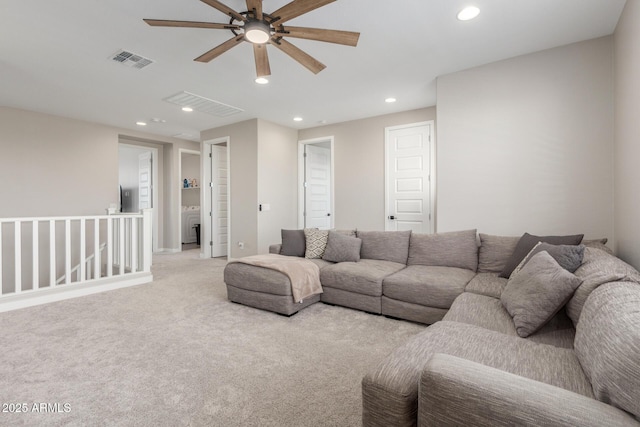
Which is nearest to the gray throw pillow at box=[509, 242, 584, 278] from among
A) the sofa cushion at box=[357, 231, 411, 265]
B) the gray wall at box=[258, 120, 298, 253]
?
the sofa cushion at box=[357, 231, 411, 265]

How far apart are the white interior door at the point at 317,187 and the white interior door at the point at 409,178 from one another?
157 cm

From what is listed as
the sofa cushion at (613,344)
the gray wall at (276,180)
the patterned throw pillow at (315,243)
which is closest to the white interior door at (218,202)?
the gray wall at (276,180)

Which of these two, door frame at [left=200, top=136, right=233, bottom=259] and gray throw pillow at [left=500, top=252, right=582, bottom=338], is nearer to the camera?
gray throw pillow at [left=500, top=252, right=582, bottom=338]

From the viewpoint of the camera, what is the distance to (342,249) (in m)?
3.59

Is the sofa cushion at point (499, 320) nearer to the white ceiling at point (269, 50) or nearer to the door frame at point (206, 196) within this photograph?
the white ceiling at point (269, 50)

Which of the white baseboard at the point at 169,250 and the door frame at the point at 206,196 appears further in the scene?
the white baseboard at the point at 169,250

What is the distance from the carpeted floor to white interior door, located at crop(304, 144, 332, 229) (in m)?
3.02

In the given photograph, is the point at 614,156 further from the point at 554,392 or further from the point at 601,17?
the point at 554,392

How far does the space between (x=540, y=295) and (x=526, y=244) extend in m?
1.21

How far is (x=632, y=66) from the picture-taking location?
2.16 meters

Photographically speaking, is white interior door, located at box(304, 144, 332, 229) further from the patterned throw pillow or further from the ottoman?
the ottoman

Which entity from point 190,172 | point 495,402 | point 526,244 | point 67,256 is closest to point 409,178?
point 526,244

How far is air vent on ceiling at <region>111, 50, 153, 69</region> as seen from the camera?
298 centimetres

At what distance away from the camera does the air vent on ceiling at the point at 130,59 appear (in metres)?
2.98
